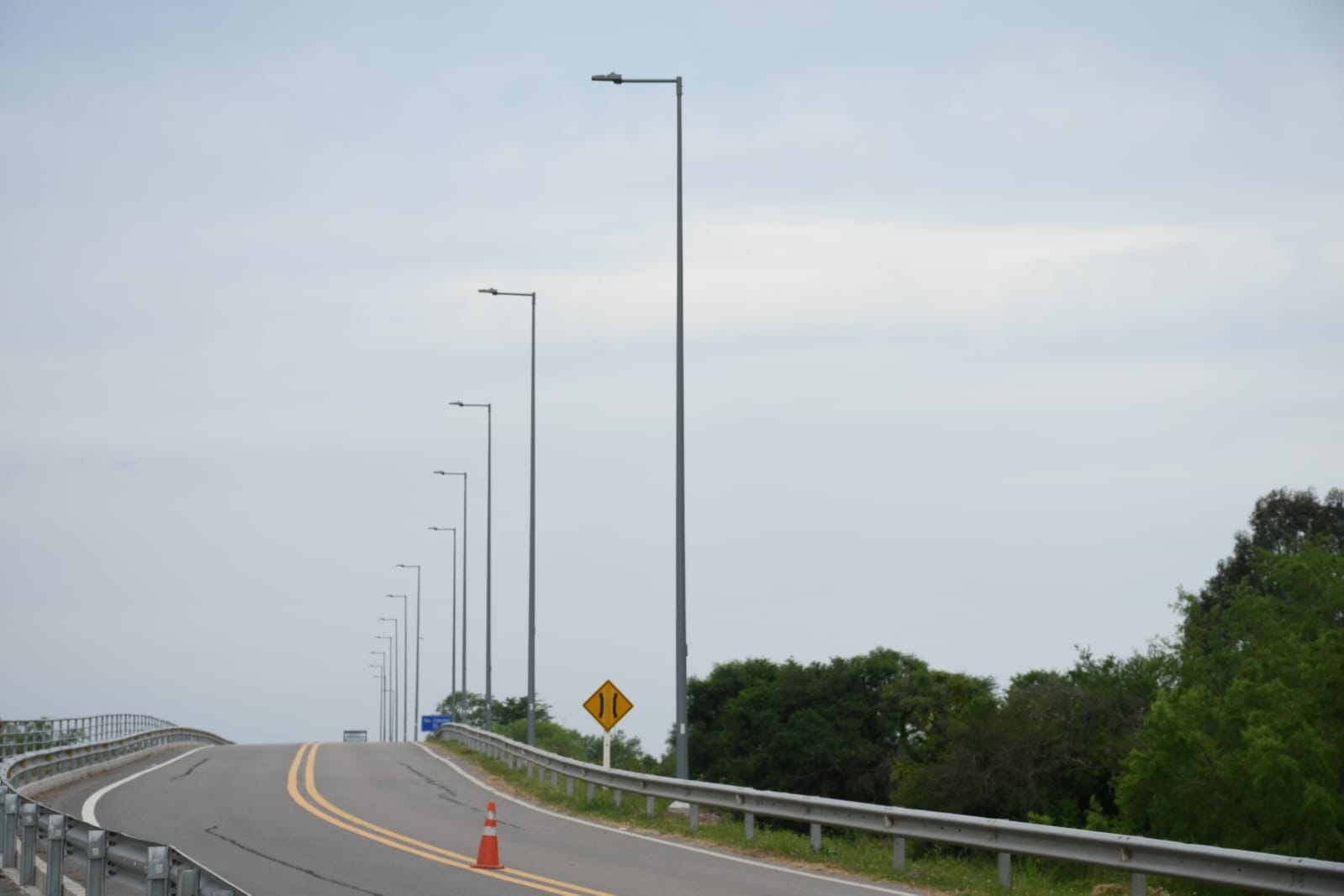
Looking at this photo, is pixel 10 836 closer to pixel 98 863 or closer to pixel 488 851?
pixel 488 851

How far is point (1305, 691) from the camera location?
4812 centimetres

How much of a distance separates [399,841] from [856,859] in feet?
20.5

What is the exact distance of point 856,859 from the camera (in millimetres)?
18766

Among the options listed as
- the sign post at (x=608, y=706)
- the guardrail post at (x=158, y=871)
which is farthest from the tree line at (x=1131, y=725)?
the guardrail post at (x=158, y=871)

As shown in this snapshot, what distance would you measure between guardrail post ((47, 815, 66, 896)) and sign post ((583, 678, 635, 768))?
16154 mm

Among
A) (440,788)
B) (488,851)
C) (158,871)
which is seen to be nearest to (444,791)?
(440,788)

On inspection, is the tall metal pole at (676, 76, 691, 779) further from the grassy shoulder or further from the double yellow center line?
the double yellow center line

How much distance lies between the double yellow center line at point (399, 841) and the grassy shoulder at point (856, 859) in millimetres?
3513

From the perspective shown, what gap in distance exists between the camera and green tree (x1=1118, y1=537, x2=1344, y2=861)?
146ft

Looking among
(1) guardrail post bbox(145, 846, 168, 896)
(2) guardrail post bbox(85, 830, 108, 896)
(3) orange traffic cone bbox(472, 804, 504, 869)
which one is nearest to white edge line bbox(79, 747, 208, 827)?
(3) orange traffic cone bbox(472, 804, 504, 869)

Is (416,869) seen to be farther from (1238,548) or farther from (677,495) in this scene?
(1238,548)

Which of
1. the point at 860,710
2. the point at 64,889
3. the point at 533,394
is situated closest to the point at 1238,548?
the point at 860,710

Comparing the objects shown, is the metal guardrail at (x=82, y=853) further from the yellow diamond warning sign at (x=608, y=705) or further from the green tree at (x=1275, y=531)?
the green tree at (x=1275, y=531)

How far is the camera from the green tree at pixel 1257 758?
146ft
